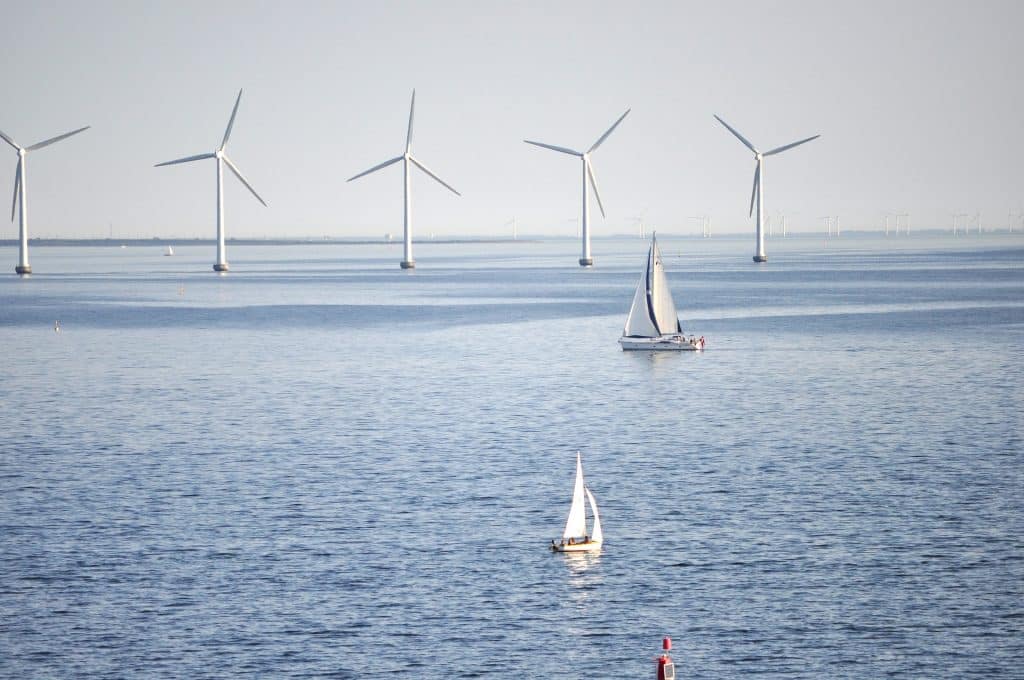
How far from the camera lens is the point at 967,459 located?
78.5 meters

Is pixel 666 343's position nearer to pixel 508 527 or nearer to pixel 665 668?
pixel 508 527

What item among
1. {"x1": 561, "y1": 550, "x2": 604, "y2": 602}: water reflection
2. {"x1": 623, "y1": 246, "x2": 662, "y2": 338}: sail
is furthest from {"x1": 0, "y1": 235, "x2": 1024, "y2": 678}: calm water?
{"x1": 623, "y1": 246, "x2": 662, "y2": 338}: sail

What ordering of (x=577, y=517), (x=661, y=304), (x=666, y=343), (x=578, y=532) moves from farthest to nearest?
(x=661, y=304) < (x=666, y=343) < (x=578, y=532) < (x=577, y=517)

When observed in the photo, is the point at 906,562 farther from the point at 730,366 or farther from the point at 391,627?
the point at 730,366

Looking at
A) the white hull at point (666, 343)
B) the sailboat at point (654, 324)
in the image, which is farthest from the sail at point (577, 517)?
the white hull at point (666, 343)

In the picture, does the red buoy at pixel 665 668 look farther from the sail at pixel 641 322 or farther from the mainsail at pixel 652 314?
the sail at pixel 641 322

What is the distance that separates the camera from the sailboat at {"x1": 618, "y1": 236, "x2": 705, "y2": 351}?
15025 cm

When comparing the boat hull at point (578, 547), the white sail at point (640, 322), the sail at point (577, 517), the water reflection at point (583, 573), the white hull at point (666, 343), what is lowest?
the water reflection at point (583, 573)

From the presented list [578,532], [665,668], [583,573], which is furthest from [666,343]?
[665,668]

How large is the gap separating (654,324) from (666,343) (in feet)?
9.54

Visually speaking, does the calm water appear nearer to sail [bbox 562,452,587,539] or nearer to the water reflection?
the water reflection

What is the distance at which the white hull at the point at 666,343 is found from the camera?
493ft

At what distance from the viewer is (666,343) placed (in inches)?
5906

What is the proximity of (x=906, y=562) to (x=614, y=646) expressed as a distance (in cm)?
1475
